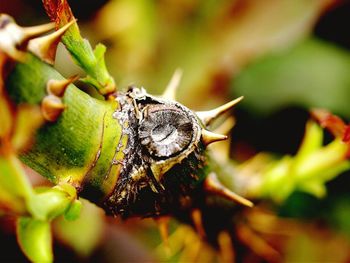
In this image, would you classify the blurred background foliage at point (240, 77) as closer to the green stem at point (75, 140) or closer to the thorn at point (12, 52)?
the green stem at point (75, 140)

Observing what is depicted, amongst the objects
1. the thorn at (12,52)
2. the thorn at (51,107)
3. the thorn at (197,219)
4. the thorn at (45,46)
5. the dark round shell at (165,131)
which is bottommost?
the thorn at (197,219)

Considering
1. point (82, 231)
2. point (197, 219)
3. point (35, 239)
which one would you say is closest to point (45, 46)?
point (35, 239)

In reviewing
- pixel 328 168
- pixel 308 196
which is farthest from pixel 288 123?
pixel 328 168

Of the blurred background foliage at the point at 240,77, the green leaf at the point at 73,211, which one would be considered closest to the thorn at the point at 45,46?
the green leaf at the point at 73,211

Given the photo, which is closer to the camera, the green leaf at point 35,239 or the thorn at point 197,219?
the green leaf at point 35,239

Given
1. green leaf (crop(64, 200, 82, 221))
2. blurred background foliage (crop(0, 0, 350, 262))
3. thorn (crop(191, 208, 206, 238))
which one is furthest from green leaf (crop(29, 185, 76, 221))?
blurred background foliage (crop(0, 0, 350, 262))

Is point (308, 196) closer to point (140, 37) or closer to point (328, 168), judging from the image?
point (328, 168)
